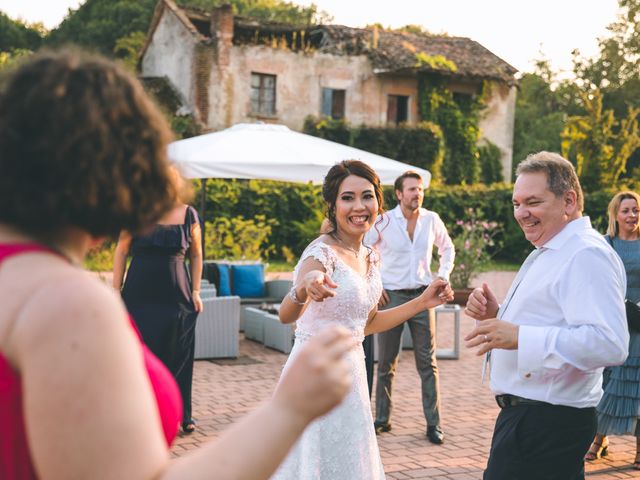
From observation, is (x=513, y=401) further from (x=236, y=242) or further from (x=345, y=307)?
(x=236, y=242)

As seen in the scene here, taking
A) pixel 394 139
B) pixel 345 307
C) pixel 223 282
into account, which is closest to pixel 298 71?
pixel 394 139

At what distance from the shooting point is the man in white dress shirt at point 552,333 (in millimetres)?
3037

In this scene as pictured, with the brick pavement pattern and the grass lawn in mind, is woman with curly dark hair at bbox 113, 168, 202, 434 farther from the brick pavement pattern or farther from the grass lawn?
the grass lawn

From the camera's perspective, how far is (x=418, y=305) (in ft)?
13.2

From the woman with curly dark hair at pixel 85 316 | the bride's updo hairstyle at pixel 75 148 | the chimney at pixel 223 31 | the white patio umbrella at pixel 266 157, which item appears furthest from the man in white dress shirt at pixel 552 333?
the chimney at pixel 223 31

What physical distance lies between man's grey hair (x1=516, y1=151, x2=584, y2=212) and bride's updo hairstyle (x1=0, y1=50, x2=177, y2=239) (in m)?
2.44

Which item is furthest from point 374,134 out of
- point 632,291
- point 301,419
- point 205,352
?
point 301,419

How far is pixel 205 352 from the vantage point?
393 inches

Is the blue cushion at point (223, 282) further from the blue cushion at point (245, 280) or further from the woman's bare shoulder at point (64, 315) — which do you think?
the woman's bare shoulder at point (64, 315)

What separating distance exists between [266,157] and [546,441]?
27.5ft

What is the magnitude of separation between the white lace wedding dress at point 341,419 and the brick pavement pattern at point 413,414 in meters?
1.79

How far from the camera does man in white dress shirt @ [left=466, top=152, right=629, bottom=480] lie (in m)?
3.04

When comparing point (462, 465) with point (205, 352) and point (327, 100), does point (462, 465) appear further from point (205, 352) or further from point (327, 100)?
point (327, 100)

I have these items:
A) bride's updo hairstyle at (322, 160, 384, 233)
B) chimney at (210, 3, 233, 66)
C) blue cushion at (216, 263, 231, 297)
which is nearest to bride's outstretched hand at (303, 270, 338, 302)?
bride's updo hairstyle at (322, 160, 384, 233)
